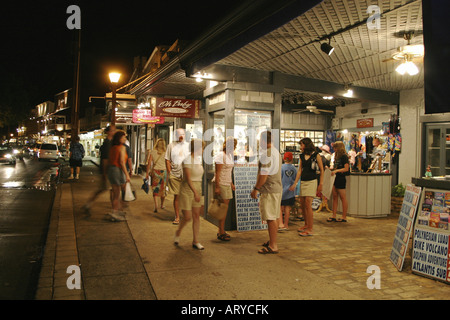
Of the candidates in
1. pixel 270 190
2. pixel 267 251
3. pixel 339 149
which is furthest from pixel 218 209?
pixel 339 149

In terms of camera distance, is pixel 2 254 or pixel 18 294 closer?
pixel 18 294

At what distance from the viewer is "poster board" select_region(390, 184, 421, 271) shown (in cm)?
487

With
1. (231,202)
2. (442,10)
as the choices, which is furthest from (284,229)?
(442,10)

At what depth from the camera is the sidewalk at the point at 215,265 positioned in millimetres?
4168

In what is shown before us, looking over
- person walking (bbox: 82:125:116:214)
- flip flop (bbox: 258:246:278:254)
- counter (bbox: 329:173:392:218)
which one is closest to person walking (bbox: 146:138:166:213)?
person walking (bbox: 82:125:116:214)

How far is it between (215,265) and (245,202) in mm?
2488

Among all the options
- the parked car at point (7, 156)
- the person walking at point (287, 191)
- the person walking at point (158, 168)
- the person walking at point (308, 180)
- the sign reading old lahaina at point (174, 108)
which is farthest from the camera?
the parked car at point (7, 156)

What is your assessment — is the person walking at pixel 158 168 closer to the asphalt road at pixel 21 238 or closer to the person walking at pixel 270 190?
the asphalt road at pixel 21 238

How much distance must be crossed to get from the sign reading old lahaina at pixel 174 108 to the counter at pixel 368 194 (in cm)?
504

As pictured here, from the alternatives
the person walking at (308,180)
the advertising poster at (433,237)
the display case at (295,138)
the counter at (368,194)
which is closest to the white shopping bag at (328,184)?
the counter at (368,194)

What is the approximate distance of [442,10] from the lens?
4.17 m

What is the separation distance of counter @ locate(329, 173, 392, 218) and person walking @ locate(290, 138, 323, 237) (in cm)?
223

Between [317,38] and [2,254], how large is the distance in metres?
6.31
